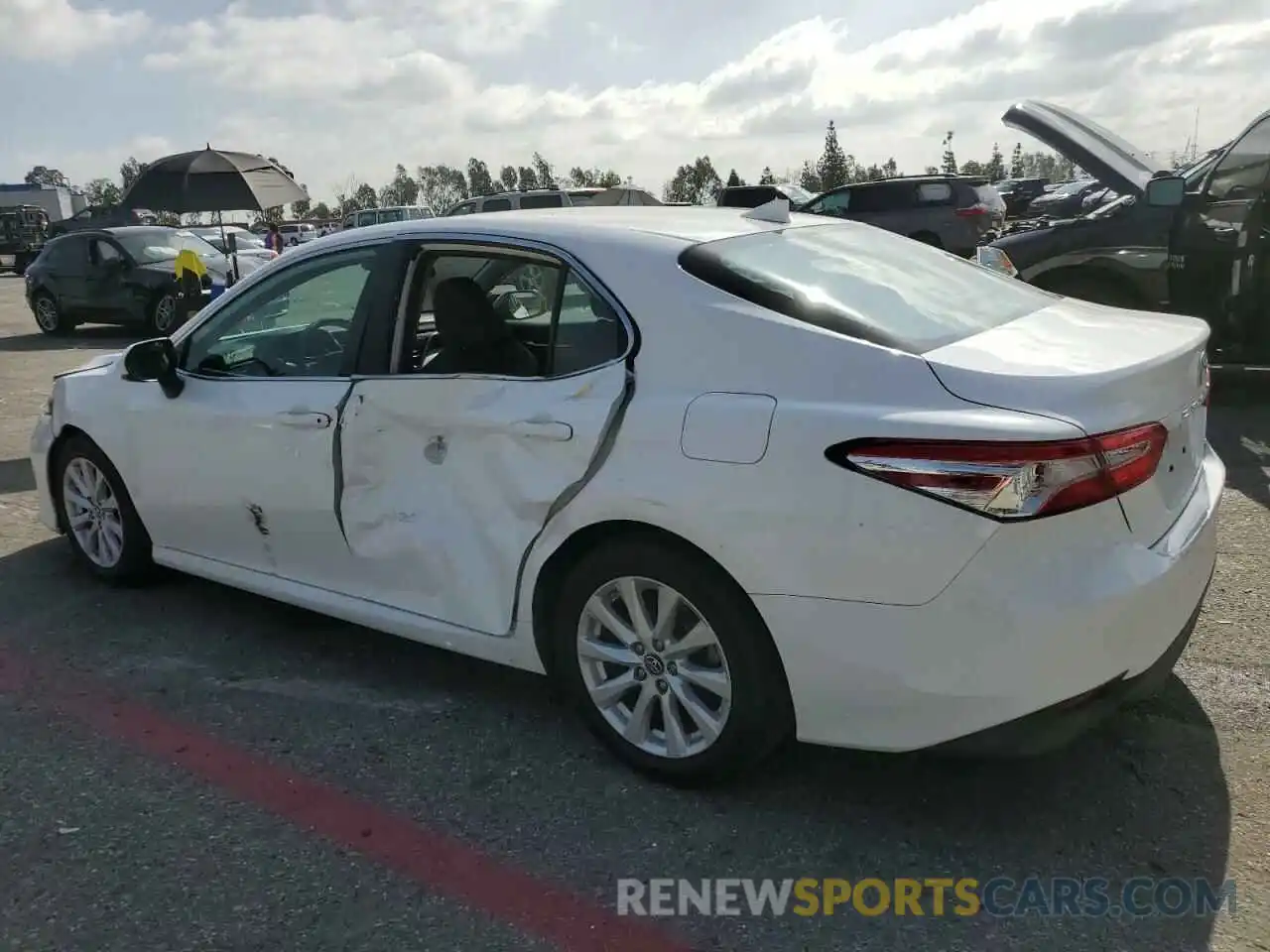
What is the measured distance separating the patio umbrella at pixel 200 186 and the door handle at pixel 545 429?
13.5m

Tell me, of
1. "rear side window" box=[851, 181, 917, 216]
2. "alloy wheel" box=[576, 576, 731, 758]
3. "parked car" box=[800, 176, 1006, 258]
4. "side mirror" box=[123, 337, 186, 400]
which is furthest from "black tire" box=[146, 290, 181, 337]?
"alloy wheel" box=[576, 576, 731, 758]

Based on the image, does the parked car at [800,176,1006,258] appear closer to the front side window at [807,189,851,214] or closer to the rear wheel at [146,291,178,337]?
the front side window at [807,189,851,214]

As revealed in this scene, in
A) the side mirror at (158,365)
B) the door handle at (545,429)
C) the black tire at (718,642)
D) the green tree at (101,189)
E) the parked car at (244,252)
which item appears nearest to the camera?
the black tire at (718,642)

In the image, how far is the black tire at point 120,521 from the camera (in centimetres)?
454

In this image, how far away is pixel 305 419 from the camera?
365 cm

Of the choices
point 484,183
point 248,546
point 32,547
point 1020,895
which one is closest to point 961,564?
point 1020,895

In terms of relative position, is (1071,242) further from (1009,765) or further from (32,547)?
(32,547)

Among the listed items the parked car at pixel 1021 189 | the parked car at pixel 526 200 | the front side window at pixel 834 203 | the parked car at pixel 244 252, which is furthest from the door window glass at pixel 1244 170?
the parked car at pixel 1021 189

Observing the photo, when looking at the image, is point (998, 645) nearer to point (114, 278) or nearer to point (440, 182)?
point (114, 278)

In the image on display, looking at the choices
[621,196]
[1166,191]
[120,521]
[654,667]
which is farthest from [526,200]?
[654,667]

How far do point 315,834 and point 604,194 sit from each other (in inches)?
790

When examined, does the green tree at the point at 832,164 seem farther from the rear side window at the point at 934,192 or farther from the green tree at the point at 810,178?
the rear side window at the point at 934,192

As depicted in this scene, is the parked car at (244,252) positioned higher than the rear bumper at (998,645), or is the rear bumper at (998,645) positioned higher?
the parked car at (244,252)

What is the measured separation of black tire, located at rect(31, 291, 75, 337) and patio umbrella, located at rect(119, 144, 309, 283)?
1.88m
